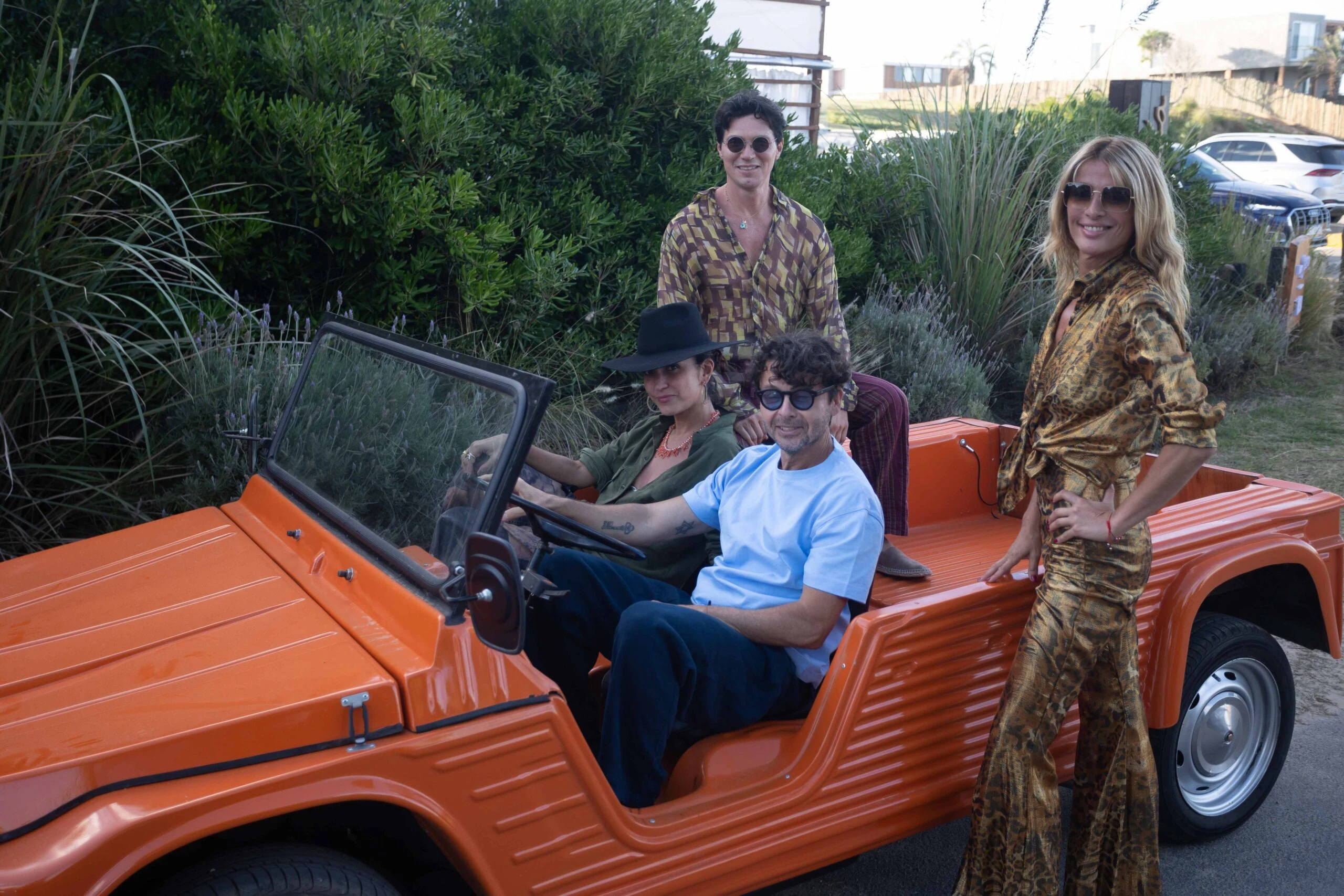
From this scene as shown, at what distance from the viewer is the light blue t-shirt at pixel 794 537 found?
8.94 feet

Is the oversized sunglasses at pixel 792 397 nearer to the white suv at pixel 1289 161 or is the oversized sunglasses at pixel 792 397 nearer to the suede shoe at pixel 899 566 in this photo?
the suede shoe at pixel 899 566

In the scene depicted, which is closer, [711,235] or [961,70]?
[711,235]

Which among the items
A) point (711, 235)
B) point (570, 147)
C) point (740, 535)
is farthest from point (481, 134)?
point (740, 535)

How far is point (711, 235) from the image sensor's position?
401cm

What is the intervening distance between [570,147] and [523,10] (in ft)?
2.87

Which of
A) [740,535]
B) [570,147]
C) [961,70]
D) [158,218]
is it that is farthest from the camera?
[961,70]

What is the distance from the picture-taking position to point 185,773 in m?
1.84

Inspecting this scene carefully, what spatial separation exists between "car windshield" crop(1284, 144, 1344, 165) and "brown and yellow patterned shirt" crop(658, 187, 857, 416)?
20.2 metres

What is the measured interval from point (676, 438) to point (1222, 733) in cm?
189

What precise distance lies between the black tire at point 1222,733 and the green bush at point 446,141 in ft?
12.2

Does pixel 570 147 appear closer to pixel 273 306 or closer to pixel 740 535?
pixel 273 306

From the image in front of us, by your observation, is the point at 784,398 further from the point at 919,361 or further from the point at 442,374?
the point at 919,361

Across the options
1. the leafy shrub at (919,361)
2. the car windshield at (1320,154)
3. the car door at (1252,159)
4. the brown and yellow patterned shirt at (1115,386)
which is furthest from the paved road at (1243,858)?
the car windshield at (1320,154)

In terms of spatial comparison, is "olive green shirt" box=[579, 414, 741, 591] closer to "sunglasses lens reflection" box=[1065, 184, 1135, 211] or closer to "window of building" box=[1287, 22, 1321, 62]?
"sunglasses lens reflection" box=[1065, 184, 1135, 211]
